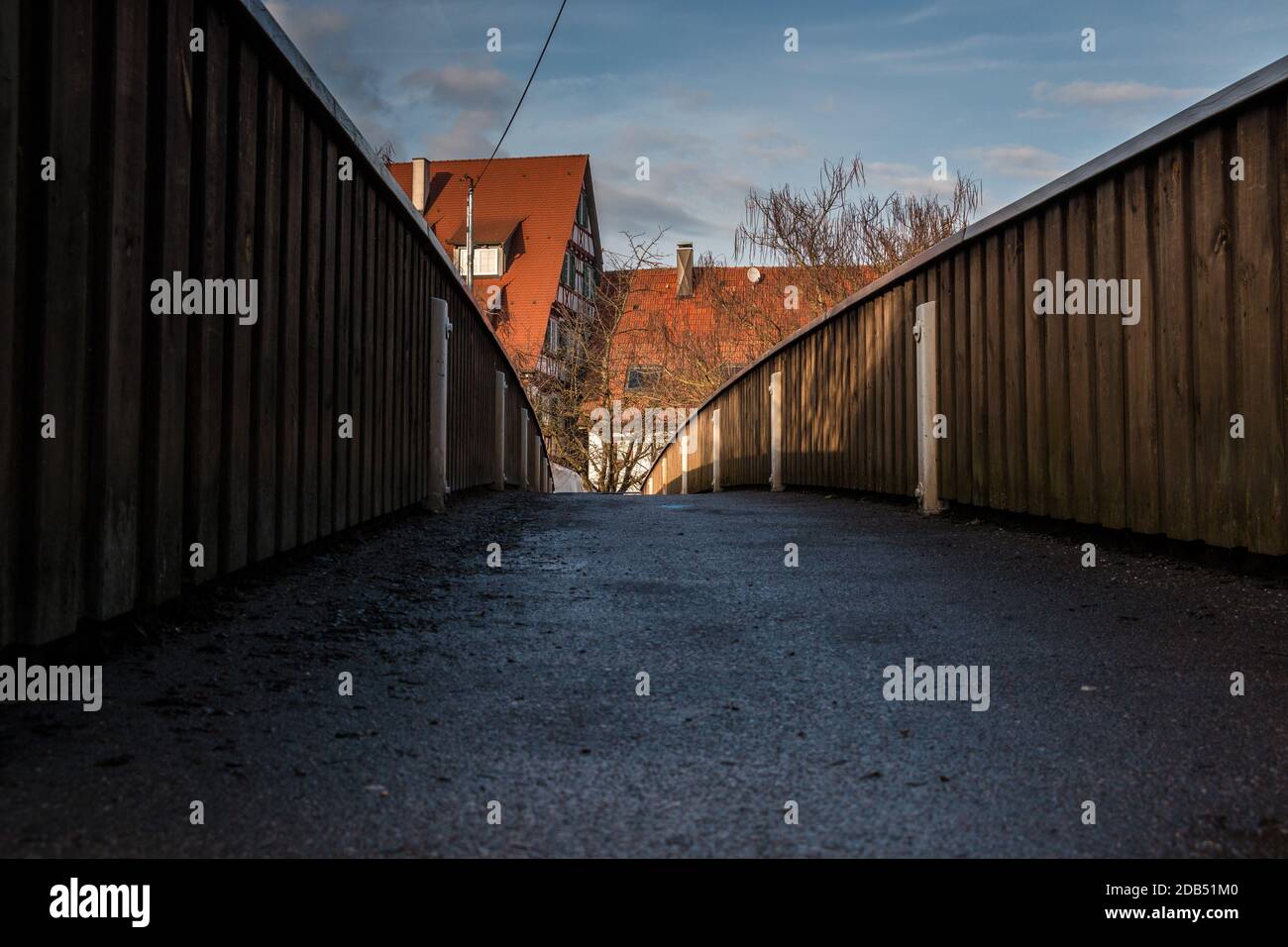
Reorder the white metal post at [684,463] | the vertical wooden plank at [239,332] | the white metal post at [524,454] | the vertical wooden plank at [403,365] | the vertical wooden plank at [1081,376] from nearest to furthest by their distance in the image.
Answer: the vertical wooden plank at [239,332], the vertical wooden plank at [1081,376], the vertical wooden plank at [403,365], the white metal post at [524,454], the white metal post at [684,463]

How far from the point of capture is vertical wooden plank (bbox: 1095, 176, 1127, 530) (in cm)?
439

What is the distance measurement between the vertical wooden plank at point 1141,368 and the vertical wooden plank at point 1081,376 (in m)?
0.31

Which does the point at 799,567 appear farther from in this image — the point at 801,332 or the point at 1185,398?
the point at 801,332

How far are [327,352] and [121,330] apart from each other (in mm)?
1791

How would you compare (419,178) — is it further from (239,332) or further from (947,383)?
(239,332)

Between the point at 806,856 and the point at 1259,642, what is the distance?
6.99 feet

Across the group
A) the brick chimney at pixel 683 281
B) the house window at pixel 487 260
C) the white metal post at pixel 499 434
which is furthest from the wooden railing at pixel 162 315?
the house window at pixel 487 260

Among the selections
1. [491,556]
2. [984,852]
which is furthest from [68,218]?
[491,556]

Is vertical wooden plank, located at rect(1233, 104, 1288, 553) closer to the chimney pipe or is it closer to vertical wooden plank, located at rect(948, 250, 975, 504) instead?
vertical wooden plank, located at rect(948, 250, 975, 504)

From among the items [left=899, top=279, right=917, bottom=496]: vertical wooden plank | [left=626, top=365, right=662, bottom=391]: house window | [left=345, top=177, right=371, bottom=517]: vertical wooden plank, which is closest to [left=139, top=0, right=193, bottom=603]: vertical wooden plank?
[left=345, top=177, right=371, bottom=517]: vertical wooden plank

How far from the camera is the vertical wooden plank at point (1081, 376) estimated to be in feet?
15.2

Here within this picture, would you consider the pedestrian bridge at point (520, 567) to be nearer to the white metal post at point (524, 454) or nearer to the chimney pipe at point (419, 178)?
the white metal post at point (524, 454)

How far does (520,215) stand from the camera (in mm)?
34688
